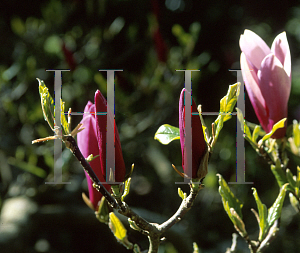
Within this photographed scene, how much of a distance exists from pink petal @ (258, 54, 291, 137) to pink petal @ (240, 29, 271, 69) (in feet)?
0.08

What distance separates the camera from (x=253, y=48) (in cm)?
47

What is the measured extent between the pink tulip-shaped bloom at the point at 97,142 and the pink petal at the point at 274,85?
0.74 feet

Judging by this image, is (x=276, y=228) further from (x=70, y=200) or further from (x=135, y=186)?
(x=135, y=186)

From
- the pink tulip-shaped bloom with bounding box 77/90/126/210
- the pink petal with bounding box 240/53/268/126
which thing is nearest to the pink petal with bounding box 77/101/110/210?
the pink tulip-shaped bloom with bounding box 77/90/126/210

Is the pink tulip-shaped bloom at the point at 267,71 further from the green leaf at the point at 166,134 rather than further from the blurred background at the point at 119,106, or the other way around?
the blurred background at the point at 119,106

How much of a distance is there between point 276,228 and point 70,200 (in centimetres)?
87

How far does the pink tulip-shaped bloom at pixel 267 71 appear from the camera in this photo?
0.45 m

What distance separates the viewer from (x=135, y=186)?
153 cm

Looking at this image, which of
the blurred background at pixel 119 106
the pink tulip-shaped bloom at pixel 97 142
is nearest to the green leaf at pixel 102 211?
the pink tulip-shaped bloom at pixel 97 142

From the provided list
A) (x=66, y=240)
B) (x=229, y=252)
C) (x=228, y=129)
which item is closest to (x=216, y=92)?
(x=228, y=129)

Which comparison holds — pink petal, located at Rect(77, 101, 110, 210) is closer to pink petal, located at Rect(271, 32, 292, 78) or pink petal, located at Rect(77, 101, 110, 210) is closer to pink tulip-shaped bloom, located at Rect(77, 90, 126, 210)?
pink tulip-shaped bloom, located at Rect(77, 90, 126, 210)

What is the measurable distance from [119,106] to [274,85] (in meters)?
0.79

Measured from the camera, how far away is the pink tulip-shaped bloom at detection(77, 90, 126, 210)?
1.24 ft

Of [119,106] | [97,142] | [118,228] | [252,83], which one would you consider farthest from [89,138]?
[119,106]
